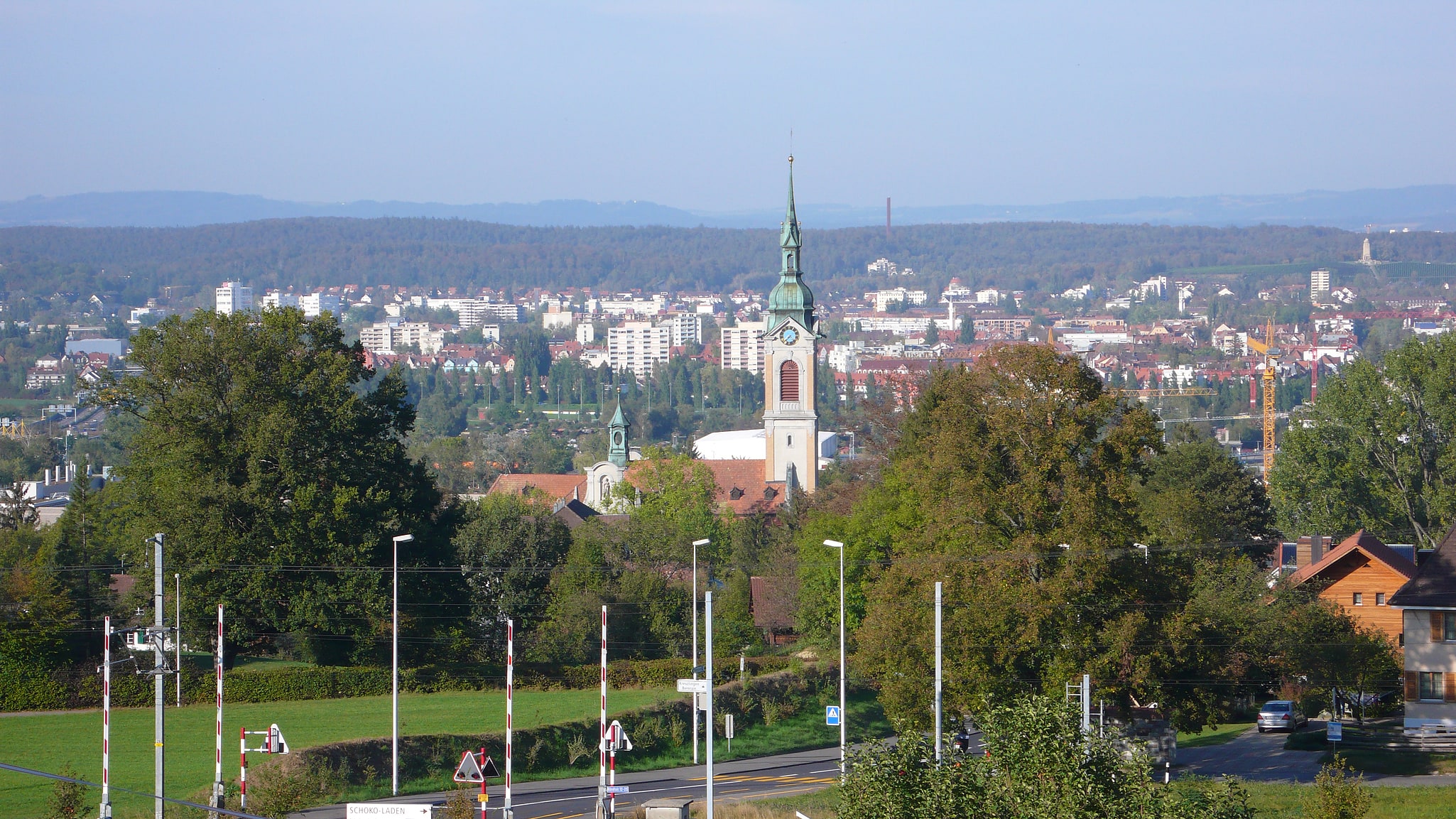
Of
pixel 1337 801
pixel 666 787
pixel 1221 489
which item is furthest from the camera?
pixel 1221 489

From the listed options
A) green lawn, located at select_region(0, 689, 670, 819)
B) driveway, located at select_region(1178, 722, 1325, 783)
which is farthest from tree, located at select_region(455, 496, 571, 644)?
driveway, located at select_region(1178, 722, 1325, 783)

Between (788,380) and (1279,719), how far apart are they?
5577 cm

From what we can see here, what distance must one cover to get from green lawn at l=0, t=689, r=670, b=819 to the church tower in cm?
5170

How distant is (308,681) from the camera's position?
42.2m

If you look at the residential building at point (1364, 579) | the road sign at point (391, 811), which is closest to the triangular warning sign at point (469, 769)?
the road sign at point (391, 811)

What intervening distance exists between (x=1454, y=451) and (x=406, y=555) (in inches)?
1645

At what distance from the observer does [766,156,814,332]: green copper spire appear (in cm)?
9494

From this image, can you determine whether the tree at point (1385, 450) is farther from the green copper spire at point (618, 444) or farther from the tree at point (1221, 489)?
the green copper spire at point (618, 444)

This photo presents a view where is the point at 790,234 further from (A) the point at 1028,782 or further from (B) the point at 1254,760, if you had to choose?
(A) the point at 1028,782

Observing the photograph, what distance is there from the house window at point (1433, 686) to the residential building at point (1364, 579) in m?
8.89

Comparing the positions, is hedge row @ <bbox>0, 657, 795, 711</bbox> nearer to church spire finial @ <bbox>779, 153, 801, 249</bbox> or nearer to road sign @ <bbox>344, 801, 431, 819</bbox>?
road sign @ <bbox>344, 801, 431, 819</bbox>

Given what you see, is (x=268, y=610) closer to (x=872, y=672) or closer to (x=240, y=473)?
(x=240, y=473)

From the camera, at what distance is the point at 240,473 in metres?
45.7

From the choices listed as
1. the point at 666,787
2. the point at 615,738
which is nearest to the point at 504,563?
the point at 666,787
